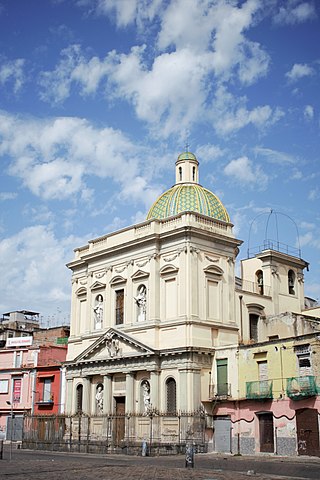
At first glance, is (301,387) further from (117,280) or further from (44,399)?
(44,399)

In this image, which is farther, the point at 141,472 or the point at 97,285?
the point at 97,285

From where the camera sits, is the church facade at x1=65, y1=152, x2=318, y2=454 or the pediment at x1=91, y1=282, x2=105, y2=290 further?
the pediment at x1=91, y1=282, x2=105, y2=290

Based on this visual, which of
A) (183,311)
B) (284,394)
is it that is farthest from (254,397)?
(183,311)

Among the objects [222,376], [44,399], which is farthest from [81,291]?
[222,376]

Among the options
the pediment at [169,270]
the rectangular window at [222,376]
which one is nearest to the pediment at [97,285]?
the pediment at [169,270]

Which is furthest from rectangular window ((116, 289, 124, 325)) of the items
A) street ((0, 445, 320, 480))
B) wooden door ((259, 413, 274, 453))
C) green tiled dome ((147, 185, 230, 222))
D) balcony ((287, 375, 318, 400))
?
street ((0, 445, 320, 480))

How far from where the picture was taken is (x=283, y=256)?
47500mm

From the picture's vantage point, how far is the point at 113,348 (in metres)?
42.7

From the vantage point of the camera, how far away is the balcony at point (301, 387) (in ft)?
104

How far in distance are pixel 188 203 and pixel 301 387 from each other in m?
16.5

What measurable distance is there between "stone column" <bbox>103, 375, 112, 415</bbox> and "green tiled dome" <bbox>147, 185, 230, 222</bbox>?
1172 cm

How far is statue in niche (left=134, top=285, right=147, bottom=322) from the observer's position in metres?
42.0

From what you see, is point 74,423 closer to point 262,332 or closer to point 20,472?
point 262,332

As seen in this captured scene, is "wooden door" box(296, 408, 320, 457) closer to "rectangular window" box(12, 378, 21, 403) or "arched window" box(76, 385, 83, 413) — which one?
"arched window" box(76, 385, 83, 413)
